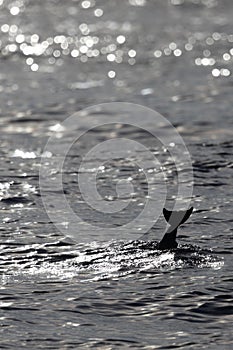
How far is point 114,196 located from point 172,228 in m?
2.42

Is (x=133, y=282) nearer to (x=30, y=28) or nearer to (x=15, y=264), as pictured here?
(x=15, y=264)

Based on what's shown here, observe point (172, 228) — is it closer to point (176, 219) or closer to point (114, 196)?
point (176, 219)

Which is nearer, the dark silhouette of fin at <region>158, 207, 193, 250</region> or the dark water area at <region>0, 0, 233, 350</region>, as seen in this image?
the dark water area at <region>0, 0, 233, 350</region>

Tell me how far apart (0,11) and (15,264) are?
66.5ft

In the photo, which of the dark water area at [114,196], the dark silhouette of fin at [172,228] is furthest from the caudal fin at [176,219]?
the dark water area at [114,196]

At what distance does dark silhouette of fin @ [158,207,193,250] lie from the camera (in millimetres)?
9391

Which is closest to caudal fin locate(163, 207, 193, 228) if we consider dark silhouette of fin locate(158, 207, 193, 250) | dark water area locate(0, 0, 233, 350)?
dark silhouette of fin locate(158, 207, 193, 250)

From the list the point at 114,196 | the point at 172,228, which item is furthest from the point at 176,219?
the point at 114,196

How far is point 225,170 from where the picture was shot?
12906mm

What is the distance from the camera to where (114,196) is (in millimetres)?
11781

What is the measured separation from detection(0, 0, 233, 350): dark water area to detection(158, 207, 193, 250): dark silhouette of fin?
95 mm

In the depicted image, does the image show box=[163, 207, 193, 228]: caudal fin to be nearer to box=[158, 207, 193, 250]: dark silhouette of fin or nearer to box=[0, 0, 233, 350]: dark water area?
box=[158, 207, 193, 250]: dark silhouette of fin

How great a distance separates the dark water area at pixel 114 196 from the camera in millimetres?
8234

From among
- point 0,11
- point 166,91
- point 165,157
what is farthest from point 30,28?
point 165,157
